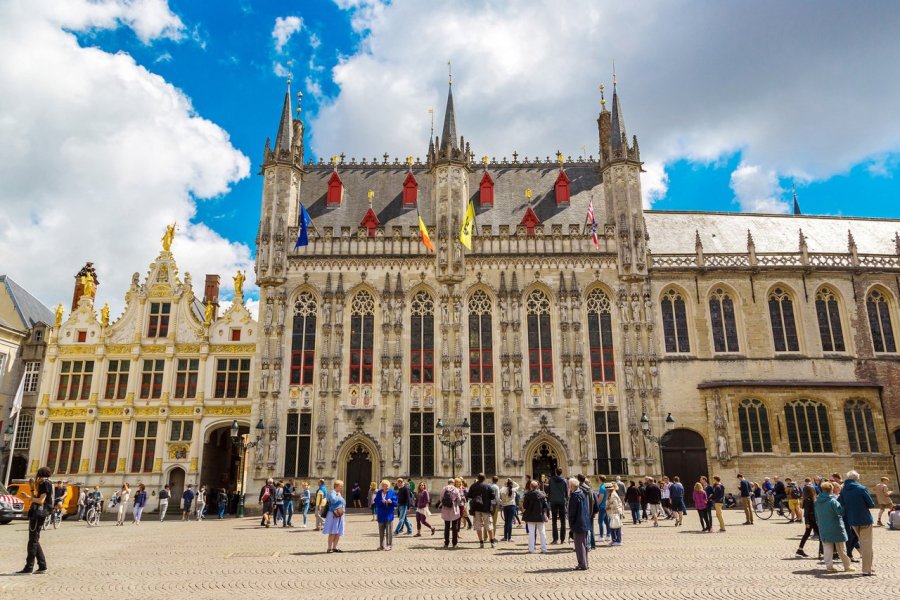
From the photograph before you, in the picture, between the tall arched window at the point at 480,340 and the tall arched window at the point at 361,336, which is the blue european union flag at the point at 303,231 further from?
the tall arched window at the point at 480,340

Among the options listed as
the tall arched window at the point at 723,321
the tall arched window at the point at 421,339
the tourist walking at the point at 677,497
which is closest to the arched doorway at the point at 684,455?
the tall arched window at the point at 723,321

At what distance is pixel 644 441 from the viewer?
35.0m

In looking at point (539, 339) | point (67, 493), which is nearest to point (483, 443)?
point (539, 339)

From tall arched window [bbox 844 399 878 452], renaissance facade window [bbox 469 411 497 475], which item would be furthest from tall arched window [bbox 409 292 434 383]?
tall arched window [bbox 844 399 878 452]

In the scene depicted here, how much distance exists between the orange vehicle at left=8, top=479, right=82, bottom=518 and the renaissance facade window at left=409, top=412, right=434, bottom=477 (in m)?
15.9

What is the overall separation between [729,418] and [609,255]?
10696 millimetres

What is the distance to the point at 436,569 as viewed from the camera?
13.6 m

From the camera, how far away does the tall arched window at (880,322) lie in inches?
1478

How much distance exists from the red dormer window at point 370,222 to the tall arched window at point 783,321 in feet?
74.9

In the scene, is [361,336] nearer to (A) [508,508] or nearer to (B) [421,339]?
(B) [421,339]

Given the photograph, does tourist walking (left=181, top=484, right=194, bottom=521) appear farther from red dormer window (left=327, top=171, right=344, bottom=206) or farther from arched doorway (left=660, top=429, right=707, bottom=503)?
arched doorway (left=660, top=429, right=707, bottom=503)

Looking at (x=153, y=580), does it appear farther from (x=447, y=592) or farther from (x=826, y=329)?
(x=826, y=329)

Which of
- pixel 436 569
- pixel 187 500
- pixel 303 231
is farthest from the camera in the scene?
pixel 303 231

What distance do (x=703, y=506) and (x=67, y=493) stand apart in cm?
2754
